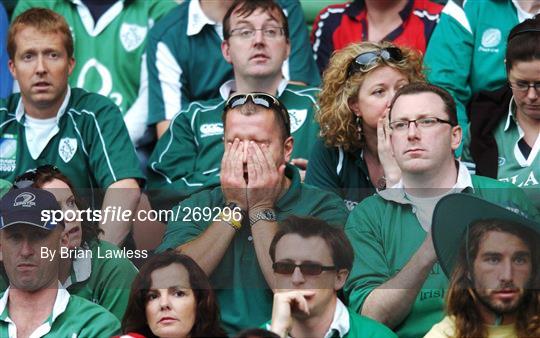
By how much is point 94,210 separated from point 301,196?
856 mm

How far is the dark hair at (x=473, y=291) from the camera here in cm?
469

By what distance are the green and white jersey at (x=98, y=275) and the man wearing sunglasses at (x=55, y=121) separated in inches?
36.9

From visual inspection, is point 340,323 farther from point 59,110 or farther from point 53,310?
point 59,110

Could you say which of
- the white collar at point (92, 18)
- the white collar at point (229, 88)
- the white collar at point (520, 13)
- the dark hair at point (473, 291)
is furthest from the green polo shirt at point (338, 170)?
the white collar at point (92, 18)

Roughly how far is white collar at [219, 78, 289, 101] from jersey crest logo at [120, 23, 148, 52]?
715 millimetres

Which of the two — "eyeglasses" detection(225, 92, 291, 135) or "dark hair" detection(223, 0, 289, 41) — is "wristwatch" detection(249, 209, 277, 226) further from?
"dark hair" detection(223, 0, 289, 41)

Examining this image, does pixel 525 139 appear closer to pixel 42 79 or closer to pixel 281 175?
pixel 281 175

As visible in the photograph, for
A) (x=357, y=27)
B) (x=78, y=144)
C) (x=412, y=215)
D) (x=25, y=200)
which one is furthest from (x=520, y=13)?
(x=25, y=200)

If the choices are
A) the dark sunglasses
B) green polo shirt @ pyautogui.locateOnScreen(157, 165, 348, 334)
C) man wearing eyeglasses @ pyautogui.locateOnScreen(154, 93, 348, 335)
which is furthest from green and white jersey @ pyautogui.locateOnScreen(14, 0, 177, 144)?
green polo shirt @ pyautogui.locateOnScreen(157, 165, 348, 334)

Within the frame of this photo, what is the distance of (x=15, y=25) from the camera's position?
6426 mm

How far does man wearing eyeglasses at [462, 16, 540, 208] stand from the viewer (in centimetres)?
564

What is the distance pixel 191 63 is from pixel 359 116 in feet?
4.03

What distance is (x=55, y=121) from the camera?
20.7 ft

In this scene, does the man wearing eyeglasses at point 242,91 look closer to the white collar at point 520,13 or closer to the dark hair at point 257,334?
the white collar at point 520,13
